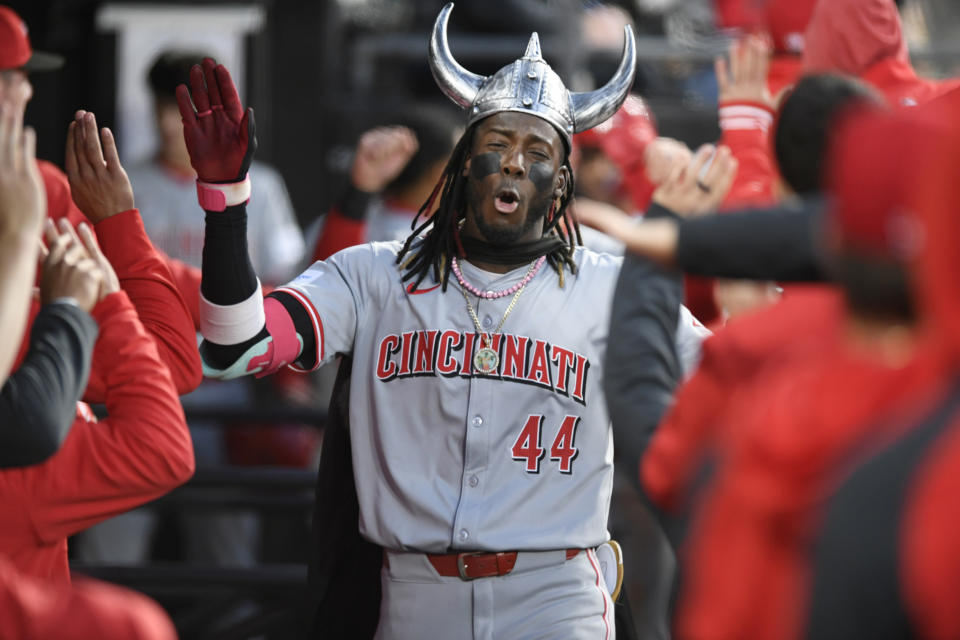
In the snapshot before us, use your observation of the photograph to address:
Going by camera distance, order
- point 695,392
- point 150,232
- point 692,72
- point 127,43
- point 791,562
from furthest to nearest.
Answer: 1. point 692,72
2. point 127,43
3. point 150,232
4. point 695,392
5. point 791,562

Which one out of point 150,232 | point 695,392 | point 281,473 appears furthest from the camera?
point 150,232

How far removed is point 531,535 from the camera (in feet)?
12.3

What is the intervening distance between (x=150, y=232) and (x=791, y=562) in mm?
5155

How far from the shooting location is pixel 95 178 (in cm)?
371

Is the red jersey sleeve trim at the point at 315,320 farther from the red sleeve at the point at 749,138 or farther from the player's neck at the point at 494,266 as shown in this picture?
the red sleeve at the point at 749,138

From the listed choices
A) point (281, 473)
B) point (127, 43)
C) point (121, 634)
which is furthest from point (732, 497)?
point (127, 43)

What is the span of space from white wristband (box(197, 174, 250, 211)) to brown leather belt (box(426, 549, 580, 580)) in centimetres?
105

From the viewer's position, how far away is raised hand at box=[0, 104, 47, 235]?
8.18ft

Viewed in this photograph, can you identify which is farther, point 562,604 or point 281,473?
point 281,473

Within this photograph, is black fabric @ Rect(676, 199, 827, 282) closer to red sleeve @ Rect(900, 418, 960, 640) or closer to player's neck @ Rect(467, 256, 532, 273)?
red sleeve @ Rect(900, 418, 960, 640)

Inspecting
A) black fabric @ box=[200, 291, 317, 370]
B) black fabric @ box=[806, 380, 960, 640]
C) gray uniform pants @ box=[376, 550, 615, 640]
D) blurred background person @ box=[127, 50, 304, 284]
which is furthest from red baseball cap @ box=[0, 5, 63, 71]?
black fabric @ box=[806, 380, 960, 640]

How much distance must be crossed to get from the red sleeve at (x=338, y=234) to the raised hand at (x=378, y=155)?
0.14m

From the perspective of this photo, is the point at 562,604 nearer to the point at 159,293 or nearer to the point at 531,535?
the point at 531,535

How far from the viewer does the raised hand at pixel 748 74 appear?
4367 millimetres
